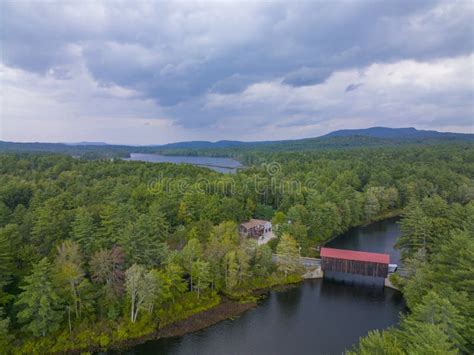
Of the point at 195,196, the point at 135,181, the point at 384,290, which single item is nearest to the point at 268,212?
the point at 195,196

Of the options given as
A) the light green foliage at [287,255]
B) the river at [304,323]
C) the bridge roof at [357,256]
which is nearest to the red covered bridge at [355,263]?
the bridge roof at [357,256]

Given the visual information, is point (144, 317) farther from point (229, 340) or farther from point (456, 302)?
point (456, 302)

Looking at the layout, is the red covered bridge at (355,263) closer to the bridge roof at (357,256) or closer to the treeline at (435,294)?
the bridge roof at (357,256)

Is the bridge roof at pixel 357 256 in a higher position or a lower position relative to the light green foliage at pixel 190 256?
lower

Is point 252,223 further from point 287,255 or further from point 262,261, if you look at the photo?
point 262,261

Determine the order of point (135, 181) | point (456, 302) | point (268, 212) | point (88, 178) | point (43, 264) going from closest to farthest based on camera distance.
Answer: point (456, 302) → point (43, 264) → point (268, 212) → point (135, 181) → point (88, 178)

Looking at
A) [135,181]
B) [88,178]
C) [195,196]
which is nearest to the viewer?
[195,196]

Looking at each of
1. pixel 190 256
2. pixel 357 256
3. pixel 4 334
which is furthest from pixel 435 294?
pixel 4 334
